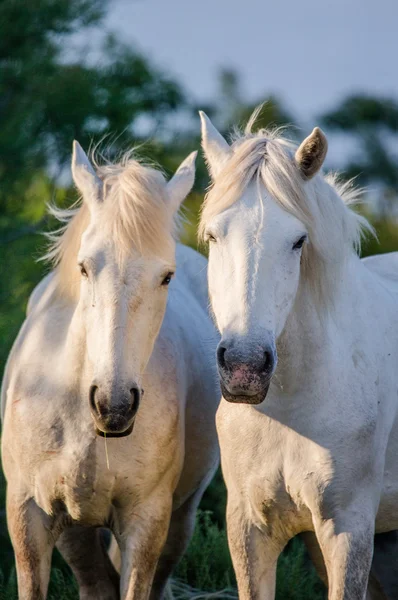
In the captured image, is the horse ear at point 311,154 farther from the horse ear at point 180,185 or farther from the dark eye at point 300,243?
the horse ear at point 180,185

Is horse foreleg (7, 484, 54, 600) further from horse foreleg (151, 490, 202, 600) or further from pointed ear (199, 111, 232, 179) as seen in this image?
pointed ear (199, 111, 232, 179)

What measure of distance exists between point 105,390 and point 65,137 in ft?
17.6

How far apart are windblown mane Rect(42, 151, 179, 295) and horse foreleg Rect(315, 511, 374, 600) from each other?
130 centimetres

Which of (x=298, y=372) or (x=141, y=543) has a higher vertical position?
(x=298, y=372)

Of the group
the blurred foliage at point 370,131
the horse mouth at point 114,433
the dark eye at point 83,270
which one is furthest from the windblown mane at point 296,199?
the blurred foliage at point 370,131

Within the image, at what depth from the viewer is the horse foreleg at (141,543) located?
13.5 feet

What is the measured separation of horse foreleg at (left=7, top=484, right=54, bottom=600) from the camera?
4164 mm

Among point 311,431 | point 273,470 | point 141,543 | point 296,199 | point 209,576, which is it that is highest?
point 296,199

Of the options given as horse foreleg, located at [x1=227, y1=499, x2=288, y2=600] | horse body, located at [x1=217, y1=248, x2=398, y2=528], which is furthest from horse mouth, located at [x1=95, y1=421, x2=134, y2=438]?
horse foreleg, located at [x1=227, y1=499, x2=288, y2=600]

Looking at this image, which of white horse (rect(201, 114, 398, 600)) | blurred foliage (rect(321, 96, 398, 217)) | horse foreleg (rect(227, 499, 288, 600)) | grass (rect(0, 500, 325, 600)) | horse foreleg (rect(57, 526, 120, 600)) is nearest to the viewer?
white horse (rect(201, 114, 398, 600))

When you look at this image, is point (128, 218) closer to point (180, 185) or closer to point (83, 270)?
point (83, 270)


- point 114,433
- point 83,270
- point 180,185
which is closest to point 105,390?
point 114,433

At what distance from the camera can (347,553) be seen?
357 cm

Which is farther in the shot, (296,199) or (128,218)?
(128,218)
